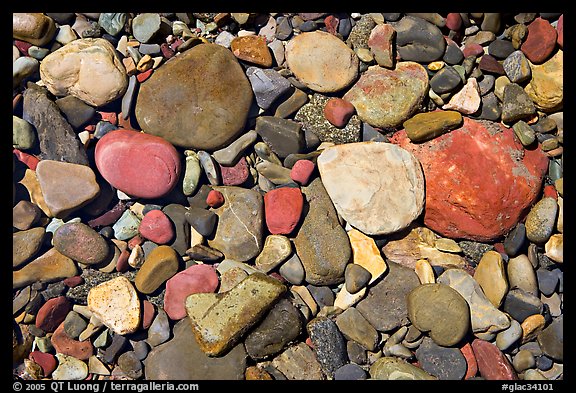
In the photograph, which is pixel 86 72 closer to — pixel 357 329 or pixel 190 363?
pixel 190 363

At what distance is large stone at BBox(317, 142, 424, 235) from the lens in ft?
9.20

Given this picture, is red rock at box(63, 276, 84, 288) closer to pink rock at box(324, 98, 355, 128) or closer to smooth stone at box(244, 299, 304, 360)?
smooth stone at box(244, 299, 304, 360)

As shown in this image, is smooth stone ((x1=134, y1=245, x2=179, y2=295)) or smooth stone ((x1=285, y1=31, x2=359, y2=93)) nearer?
smooth stone ((x1=134, y1=245, x2=179, y2=295))

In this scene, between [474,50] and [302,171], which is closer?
[302,171]

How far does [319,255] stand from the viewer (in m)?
2.81

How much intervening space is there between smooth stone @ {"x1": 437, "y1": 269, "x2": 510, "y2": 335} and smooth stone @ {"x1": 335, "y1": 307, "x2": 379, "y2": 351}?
559 millimetres

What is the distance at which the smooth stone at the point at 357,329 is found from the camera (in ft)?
9.25

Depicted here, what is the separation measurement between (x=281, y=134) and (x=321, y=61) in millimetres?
538

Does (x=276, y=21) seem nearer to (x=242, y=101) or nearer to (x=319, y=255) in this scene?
(x=242, y=101)

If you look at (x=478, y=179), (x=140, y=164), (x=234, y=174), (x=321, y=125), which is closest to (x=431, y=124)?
(x=478, y=179)

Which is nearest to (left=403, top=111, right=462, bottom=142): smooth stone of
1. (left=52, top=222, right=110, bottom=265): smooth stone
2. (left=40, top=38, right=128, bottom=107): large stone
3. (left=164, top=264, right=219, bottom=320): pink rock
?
(left=164, top=264, right=219, bottom=320): pink rock

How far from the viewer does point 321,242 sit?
283 cm

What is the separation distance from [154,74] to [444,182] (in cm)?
195
